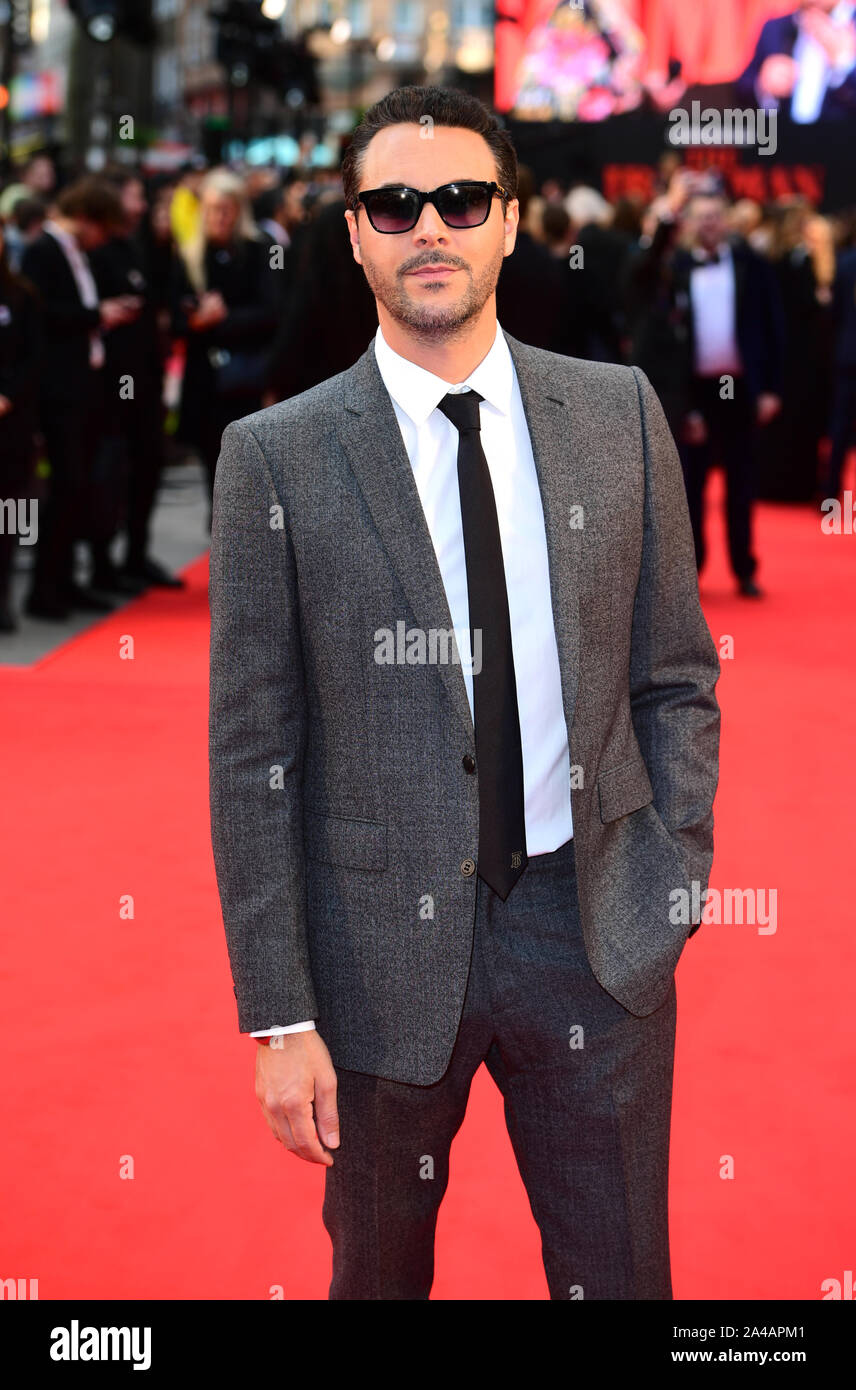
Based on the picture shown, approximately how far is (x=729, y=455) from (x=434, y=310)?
6.52 meters

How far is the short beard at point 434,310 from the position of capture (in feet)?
5.99

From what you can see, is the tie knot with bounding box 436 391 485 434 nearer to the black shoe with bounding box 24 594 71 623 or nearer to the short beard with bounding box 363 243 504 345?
the short beard with bounding box 363 243 504 345

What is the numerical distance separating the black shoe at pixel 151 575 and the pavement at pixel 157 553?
0.21 m

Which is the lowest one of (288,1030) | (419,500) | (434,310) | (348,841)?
(288,1030)

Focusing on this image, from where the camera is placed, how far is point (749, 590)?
8.43 meters

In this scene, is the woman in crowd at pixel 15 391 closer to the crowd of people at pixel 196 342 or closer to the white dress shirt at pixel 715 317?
the crowd of people at pixel 196 342

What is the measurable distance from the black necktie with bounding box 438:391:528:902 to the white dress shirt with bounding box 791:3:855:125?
1989 cm

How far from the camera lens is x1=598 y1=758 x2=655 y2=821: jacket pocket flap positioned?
1.92 meters

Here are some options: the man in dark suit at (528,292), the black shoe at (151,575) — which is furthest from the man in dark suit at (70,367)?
the man in dark suit at (528,292)

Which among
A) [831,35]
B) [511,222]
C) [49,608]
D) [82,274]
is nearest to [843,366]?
[82,274]

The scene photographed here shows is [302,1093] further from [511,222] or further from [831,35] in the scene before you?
[831,35]

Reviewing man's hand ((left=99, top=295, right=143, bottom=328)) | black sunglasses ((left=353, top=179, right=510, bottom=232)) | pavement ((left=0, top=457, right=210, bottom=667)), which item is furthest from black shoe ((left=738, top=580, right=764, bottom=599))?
black sunglasses ((left=353, top=179, right=510, bottom=232))
